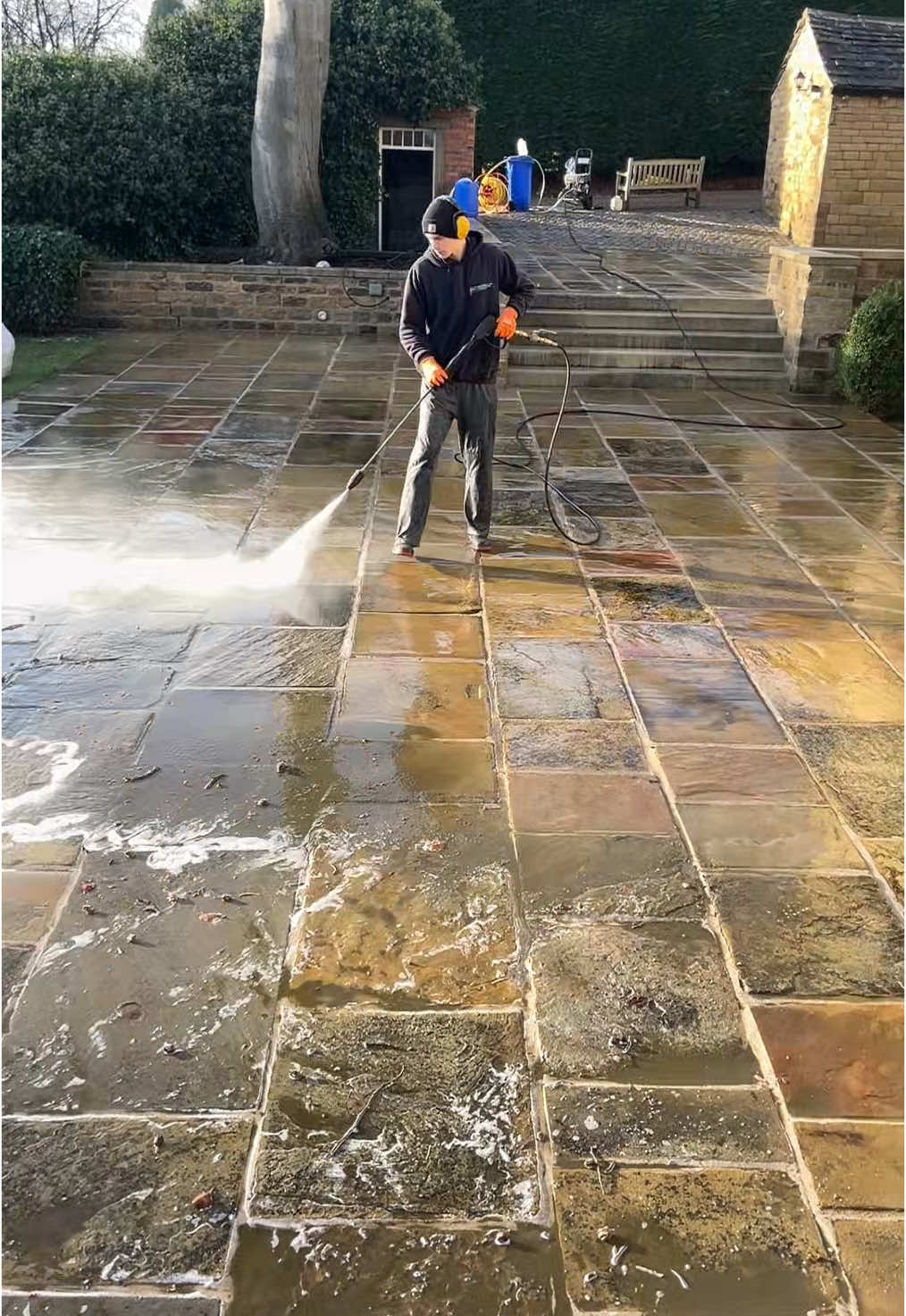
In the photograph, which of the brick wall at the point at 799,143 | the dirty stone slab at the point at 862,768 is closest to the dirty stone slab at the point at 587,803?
the dirty stone slab at the point at 862,768

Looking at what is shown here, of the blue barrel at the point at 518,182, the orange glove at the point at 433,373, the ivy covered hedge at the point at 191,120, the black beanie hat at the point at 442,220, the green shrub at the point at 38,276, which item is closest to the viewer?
the black beanie hat at the point at 442,220

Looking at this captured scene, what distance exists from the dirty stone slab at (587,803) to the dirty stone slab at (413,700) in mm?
387

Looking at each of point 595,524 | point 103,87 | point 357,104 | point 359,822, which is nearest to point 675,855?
point 359,822

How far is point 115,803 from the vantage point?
3.39m

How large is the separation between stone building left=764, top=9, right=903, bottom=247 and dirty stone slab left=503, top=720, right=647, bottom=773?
44.8 ft

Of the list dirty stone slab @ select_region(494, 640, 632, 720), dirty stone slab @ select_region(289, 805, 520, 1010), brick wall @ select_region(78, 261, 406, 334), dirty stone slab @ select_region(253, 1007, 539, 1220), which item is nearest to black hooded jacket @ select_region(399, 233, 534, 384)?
dirty stone slab @ select_region(494, 640, 632, 720)

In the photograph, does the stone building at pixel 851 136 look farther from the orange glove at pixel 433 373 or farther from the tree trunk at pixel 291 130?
the orange glove at pixel 433 373

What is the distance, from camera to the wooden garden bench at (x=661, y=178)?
21625 millimetres

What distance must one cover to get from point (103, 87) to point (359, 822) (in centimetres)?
1201

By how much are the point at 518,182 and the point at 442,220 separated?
1809 centimetres

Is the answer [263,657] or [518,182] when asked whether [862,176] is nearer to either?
[518,182]

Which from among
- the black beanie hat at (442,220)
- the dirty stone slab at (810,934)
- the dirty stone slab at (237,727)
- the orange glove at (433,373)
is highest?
the black beanie hat at (442,220)

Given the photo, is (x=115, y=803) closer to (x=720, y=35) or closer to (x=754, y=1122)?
(x=754, y=1122)

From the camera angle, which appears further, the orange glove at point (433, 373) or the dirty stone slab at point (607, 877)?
the orange glove at point (433, 373)
